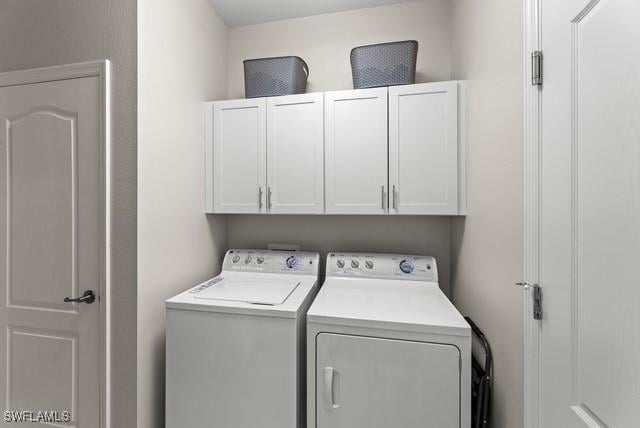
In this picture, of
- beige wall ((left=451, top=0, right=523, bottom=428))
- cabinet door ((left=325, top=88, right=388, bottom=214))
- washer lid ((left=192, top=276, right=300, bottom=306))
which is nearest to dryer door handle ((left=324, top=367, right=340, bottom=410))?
washer lid ((left=192, top=276, right=300, bottom=306))

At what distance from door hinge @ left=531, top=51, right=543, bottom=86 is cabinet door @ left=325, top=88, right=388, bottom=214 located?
2.81ft

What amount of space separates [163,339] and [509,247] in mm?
1770

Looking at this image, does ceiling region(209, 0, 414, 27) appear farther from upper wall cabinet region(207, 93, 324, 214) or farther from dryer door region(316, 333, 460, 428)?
dryer door region(316, 333, 460, 428)

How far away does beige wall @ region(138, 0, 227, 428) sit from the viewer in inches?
55.1

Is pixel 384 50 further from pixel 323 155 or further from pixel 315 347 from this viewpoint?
pixel 315 347

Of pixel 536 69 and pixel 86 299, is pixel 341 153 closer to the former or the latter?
pixel 536 69

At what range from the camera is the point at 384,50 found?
66.2 inches

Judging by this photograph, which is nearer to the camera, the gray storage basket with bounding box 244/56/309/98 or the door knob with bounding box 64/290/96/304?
the door knob with bounding box 64/290/96/304

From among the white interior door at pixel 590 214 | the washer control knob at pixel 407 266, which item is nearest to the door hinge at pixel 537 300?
the white interior door at pixel 590 214

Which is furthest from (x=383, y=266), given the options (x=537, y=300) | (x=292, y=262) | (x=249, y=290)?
(x=537, y=300)

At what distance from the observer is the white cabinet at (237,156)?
1.83 meters

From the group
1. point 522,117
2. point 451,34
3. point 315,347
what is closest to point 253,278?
point 315,347

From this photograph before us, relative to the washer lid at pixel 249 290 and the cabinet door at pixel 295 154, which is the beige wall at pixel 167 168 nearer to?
the washer lid at pixel 249 290

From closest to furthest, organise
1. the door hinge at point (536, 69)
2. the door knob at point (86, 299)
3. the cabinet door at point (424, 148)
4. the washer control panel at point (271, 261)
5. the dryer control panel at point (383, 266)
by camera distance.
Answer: the door hinge at point (536, 69), the door knob at point (86, 299), the cabinet door at point (424, 148), the dryer control panel at point (383, 266), the washer control panel at point (271, 261)
